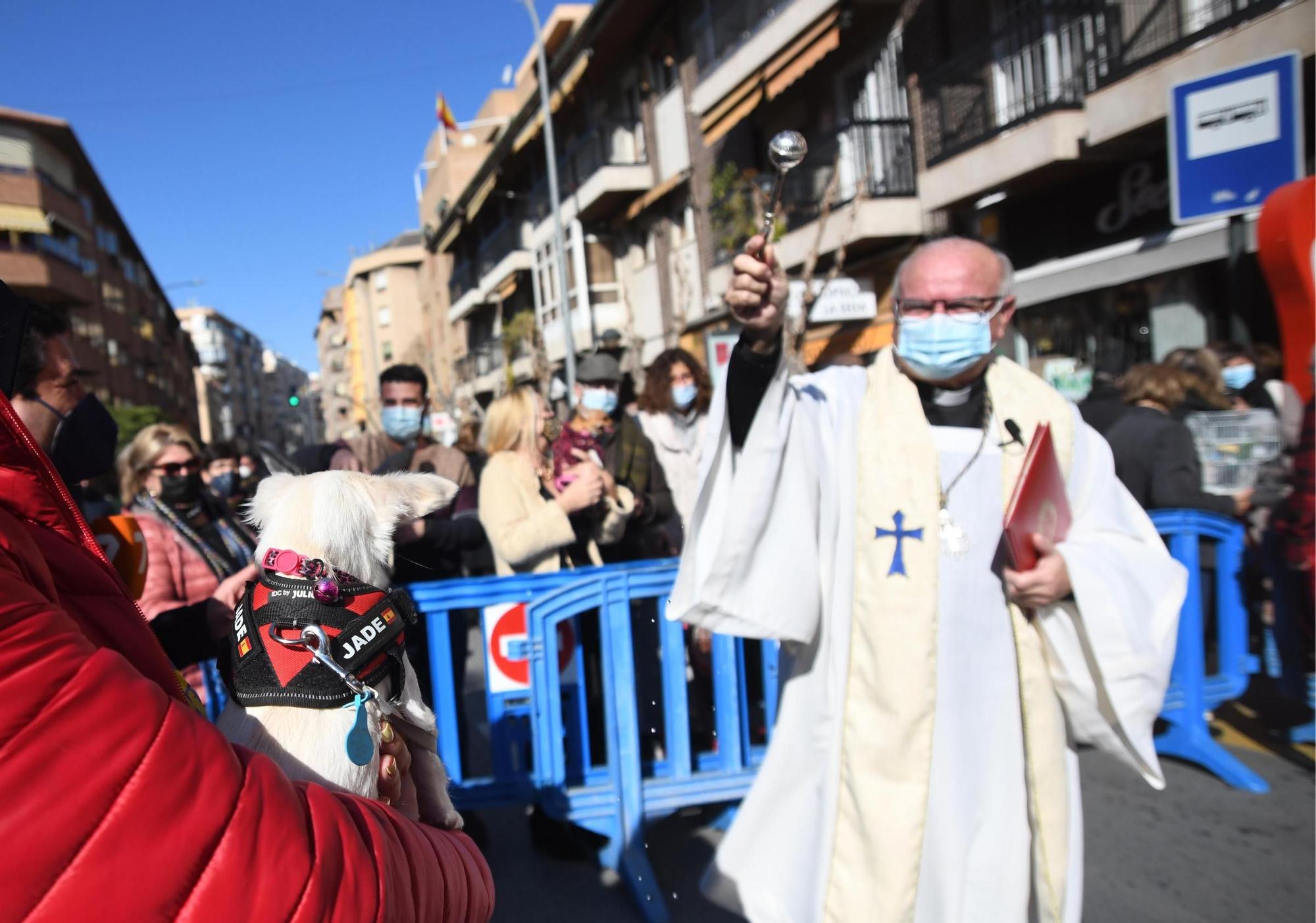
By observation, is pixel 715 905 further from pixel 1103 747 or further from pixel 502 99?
pixel 502 99

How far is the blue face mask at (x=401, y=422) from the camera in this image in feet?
11.6

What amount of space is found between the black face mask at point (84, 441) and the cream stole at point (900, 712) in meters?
1.91

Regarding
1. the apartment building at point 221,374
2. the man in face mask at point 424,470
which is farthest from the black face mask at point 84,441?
the apartment building at point 221,374

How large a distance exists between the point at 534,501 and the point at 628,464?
852 mm

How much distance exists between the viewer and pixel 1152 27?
9375 mm

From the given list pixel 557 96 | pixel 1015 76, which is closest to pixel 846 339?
pixel 1015 76

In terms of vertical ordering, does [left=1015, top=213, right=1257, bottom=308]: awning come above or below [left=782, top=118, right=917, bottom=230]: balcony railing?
below

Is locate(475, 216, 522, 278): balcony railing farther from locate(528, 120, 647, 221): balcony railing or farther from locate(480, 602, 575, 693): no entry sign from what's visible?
locate(480, 602, 575, 693): no entry sign

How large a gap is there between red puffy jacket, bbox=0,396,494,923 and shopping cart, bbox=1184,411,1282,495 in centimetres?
521

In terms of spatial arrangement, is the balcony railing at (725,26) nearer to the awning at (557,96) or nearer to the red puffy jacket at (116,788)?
the awning at (557,96)

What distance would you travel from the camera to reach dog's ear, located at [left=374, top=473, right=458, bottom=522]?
1540 mm

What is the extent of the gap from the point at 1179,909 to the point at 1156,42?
9868mm

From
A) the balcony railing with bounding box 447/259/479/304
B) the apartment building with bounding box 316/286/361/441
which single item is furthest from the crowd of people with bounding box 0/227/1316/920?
the apartment building with bounding box 316/286/361/441

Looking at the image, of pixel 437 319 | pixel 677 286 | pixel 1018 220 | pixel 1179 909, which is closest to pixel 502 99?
pixel 437 319
